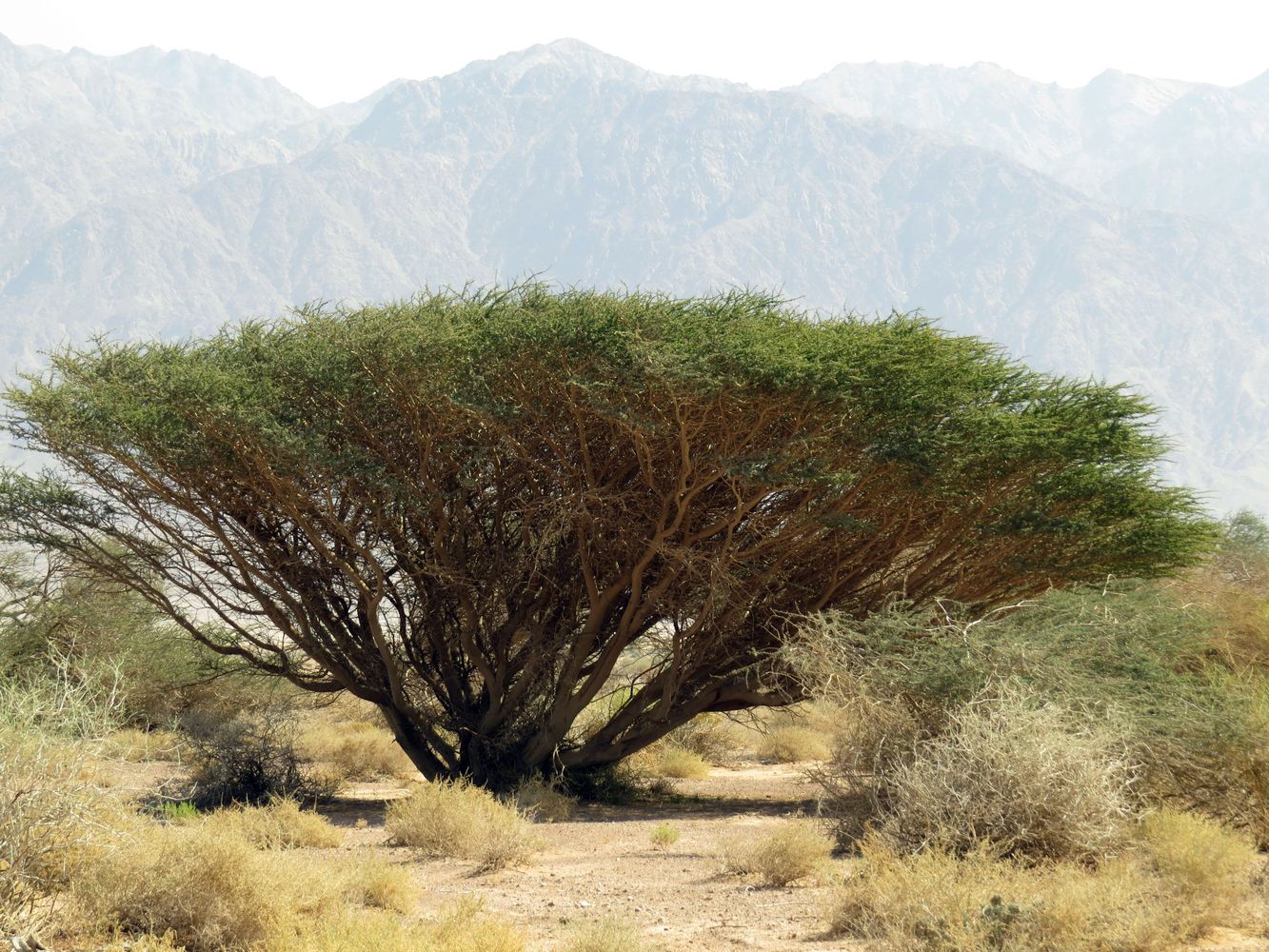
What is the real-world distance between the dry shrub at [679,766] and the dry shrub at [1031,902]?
12.1m

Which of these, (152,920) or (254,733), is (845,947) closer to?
(152,920)

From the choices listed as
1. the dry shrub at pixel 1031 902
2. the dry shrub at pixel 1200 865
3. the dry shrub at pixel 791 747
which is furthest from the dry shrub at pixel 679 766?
the dry shrub at pixel 1200 865

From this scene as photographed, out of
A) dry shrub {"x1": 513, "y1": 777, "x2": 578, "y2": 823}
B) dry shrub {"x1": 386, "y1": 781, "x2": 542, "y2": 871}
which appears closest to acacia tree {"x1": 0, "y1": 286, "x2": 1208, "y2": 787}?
dry shrub {"x1": 513, "y1": 777, "x2": 578, "y2": 823}

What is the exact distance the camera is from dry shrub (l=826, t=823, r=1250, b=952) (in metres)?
7.70

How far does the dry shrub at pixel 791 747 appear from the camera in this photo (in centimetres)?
2573

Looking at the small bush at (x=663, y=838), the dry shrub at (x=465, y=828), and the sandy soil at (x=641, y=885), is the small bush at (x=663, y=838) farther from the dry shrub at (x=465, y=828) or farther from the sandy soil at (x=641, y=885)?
the dry shrub at (x=465, y=828)

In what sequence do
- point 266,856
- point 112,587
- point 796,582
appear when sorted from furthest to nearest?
1. point 112,587
2. point 796,582
3. point 266,856

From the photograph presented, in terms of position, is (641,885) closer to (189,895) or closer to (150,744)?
(189,895)

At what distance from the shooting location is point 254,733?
59.8 feet

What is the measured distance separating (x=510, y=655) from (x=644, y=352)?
6331mm

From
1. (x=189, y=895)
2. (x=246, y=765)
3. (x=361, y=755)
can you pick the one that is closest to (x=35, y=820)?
(x=189, y=895)

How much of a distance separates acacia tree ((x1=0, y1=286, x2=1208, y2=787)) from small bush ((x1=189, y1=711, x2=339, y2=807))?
0.94 m

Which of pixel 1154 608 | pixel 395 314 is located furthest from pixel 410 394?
pixel 1154 608

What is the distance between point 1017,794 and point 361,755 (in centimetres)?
1455
